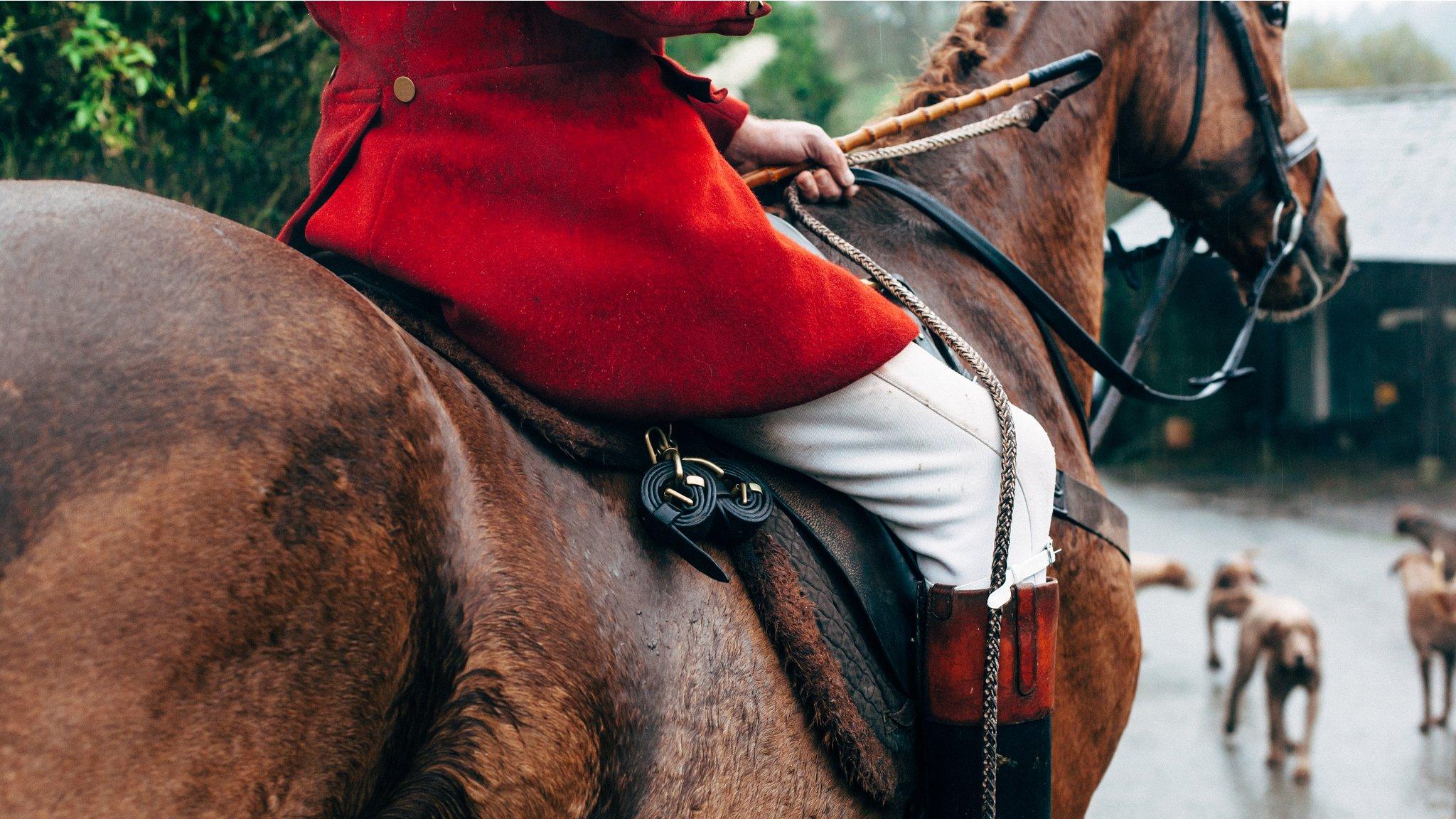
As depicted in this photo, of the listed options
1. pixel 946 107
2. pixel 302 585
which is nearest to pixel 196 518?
pixel 302 585

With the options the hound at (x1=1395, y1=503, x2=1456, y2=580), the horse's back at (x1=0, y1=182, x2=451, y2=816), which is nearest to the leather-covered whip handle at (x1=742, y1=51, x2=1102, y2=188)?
the horse's back at (x1=0, y1=182, x2=451, y2=816)

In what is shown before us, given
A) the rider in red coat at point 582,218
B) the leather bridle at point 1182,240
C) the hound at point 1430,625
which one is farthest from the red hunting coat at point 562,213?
the hound at point 1430,625

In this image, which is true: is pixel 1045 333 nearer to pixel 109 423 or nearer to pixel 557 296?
pixel 557 296

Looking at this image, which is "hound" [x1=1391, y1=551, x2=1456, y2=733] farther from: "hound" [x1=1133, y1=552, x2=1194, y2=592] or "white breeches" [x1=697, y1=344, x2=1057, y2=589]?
"white breeches" [x1=697, y1=344, x2=1057, y2=589]

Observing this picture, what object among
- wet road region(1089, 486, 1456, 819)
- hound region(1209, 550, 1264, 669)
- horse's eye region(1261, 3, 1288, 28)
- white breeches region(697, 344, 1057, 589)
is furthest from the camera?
hound region(1209, 550, 1264, 669)

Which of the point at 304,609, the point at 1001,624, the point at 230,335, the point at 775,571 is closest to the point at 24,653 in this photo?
the point at 304,609

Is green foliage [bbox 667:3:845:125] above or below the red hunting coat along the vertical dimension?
below

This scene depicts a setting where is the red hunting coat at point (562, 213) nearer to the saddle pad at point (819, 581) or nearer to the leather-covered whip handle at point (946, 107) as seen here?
the saddle pad at point (819, 581)

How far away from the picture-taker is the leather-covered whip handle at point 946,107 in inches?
86.3

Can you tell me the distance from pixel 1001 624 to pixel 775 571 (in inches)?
16.2

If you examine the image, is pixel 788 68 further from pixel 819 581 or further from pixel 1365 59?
pixel 1365 59

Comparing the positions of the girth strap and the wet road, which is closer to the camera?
the girth strap

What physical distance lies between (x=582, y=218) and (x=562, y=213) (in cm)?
3

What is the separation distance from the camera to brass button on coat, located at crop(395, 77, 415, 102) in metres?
1.43
